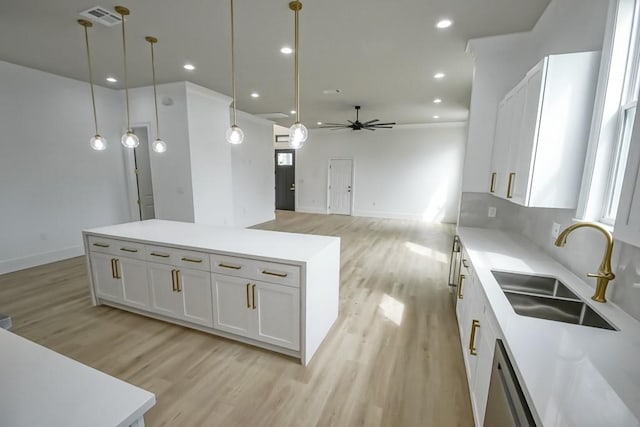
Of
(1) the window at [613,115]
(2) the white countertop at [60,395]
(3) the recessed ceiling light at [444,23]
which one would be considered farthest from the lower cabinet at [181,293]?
(3) the recessed ceiling light at [444,23]

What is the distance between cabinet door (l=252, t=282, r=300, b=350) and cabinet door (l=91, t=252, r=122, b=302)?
5.52ft

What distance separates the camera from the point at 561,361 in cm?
97

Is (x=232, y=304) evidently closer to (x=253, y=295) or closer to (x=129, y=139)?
(x=253, y=295)

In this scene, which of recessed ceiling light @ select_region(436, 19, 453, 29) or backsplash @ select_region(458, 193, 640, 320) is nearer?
backsplash @ select_region(458, 193, 640, 320)

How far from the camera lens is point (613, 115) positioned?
5.04ft

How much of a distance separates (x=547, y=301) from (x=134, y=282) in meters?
3.38

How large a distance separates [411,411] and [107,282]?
310 centimetres

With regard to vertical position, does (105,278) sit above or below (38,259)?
above

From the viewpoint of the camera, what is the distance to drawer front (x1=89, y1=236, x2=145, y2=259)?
8.52 ft

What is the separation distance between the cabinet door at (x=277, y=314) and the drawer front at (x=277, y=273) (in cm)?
4

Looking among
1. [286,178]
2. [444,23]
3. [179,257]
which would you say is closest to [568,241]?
[444,23]

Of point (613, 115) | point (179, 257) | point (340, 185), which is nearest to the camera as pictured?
point (613, 115)

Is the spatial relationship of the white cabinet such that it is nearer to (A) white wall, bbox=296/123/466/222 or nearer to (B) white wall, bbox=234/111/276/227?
(B) white wall, bbox=234/111/276/227

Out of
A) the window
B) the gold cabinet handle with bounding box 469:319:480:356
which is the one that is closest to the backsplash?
the window
